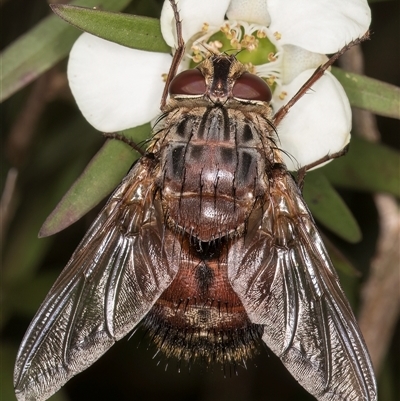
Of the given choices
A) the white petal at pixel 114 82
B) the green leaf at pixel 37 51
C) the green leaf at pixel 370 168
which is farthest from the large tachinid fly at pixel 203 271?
the green leaf at pixel 370 168

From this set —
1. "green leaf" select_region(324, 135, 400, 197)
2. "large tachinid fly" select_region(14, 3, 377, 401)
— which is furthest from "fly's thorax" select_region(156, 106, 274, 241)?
"green leaf" select_region(324, 135, 400, 197)

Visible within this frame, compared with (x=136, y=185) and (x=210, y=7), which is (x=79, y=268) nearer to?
(x=136, y=185)

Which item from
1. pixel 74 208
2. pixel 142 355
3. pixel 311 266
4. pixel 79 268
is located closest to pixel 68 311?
pixel 79 268

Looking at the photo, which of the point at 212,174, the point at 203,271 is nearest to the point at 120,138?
the point at 212,174

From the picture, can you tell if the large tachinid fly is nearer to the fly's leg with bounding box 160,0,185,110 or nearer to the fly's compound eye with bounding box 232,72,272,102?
the fly's compound eye with bounding box 232,72,272,102

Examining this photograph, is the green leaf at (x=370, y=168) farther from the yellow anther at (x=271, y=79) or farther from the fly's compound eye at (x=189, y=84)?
the fly's compound eye at (x=189, y=84)
